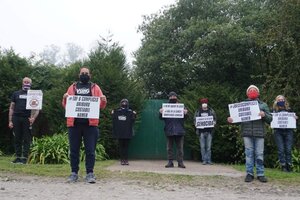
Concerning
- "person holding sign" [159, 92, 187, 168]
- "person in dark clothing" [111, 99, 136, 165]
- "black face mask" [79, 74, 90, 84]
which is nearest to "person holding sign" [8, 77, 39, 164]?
"person in dark clothing" [111, 99, 136, 165]

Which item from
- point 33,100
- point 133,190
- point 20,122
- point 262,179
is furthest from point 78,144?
point 262,179

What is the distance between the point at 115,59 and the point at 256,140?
7341mm

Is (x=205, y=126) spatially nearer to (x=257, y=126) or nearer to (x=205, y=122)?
(x=205, y=122)

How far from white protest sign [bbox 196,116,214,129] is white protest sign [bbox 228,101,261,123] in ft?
12.0

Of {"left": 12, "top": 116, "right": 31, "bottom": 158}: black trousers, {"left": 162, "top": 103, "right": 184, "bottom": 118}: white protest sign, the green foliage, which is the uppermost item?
{"left": 162, "top": 103, "right": 184, "bottom": 118}: white protest sign

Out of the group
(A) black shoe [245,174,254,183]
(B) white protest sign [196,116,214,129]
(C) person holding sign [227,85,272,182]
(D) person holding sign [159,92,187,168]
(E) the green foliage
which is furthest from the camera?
(B) white protest sign [196,116,214,129]

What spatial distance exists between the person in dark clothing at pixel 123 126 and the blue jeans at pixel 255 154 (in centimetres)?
410

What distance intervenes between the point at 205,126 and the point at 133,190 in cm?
597

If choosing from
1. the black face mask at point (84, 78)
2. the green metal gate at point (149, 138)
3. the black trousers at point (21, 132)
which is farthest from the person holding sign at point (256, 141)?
the green metal gate at point (149, 138)

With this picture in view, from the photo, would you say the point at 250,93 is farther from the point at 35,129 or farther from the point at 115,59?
the point at 35,129

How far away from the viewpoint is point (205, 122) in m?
12.8

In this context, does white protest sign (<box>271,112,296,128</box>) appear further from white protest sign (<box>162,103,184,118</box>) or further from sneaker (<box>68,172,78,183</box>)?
sneaker (<box>68,172,78,183</box>)

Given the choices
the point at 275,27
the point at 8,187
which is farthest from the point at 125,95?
the point at 8,187

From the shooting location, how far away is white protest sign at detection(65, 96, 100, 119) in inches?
316
